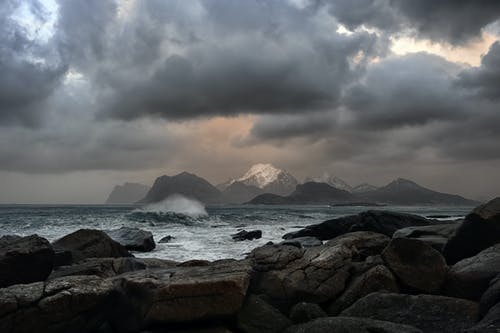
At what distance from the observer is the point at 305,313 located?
8734 millimetres

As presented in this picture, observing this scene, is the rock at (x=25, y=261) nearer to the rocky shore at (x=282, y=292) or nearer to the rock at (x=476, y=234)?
the rocky shore at (x=282, y=292)

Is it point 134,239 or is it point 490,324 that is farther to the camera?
point 134,239

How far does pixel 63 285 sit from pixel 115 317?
1281 mm

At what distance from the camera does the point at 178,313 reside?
830 cm

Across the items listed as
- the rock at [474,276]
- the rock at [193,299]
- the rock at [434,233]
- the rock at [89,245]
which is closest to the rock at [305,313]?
the rock at [193,299]

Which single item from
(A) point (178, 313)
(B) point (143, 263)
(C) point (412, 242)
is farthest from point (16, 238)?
(C) point (412, 242)

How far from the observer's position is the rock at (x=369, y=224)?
27.7 m

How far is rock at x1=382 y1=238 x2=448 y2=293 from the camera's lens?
9695 millimetres

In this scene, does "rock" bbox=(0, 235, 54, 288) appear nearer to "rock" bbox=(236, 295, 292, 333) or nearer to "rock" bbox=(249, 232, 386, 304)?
"rock" bbox=(249, 232, 386, 304)

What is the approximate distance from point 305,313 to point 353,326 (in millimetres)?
1604

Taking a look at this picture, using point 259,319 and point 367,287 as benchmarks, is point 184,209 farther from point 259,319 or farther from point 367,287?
point 259,319

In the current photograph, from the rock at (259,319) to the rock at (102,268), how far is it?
5212 mm

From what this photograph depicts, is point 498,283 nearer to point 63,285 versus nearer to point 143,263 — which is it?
point 63,285

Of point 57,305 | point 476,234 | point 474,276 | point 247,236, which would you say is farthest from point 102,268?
point 247,236
